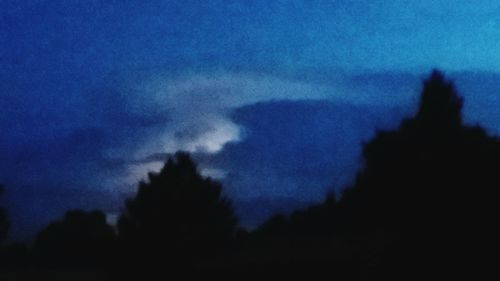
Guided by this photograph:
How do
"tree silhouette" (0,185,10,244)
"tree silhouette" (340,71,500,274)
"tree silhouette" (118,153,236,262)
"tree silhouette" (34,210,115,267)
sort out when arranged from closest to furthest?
"tree silhouette" (340,71,500,274)
"tree silhouette" (118,153,236,262)
"tree silhouette" (0,185,10,244)
"tree silhouette" (34,210,115,267)

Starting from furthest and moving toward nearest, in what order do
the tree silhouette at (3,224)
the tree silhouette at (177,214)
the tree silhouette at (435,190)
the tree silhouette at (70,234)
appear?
the tree silhouette at (70,234)
the tree silhouette at (3,224)
the tree silhouette at (177,214)
the tree silhouette at (435,190)

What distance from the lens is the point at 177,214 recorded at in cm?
3612

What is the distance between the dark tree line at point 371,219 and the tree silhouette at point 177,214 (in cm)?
7

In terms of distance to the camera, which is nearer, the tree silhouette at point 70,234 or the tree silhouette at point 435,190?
the tree silhouette at point 435,190

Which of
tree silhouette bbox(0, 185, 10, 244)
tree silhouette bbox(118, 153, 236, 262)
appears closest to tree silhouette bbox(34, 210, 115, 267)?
tree silhouette bbox(0, 185, 10, 244)

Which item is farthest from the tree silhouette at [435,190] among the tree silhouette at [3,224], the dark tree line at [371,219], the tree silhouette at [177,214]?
the tree silhouette at [3,224]

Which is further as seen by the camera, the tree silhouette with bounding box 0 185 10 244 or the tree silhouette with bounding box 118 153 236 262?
the tree silhouette with bounding box 0 185 10 244

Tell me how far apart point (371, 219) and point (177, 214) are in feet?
37.3

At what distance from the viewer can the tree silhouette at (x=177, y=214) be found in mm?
34094

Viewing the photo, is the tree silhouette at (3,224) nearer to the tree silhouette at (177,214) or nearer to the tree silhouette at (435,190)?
the tree silhouette at (177,214)

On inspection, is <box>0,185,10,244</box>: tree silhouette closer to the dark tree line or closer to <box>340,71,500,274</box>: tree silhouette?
the dark tree line

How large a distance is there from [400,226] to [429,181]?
2.20m

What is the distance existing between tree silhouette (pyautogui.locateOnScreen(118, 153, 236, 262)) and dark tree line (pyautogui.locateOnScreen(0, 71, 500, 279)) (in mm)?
67

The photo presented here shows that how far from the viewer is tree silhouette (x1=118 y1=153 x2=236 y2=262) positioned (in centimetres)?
3409
